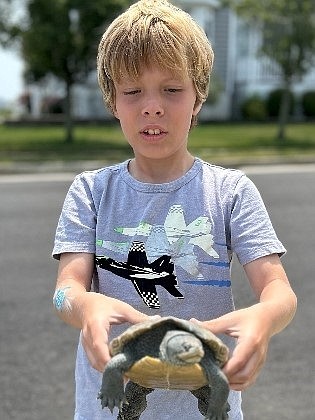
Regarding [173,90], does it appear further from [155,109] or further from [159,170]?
[159,170]

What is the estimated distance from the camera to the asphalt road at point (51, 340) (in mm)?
3377

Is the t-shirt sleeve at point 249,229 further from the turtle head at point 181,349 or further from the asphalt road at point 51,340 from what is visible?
the asphalt road at point 51,340

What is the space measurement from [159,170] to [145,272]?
0.24 meters

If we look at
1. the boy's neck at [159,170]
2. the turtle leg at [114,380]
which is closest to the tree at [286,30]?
the boy's neck at [159,170]

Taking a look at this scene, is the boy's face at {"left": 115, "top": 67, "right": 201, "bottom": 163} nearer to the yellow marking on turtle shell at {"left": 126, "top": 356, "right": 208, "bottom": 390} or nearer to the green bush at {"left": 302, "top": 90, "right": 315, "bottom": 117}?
the yellow marking on turtle shell at {"left": 126, "top": 356, "right": 208, "bottom": 390}

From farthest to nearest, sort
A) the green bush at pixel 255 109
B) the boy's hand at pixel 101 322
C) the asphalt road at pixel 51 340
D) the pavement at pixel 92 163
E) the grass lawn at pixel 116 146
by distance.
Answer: the green bush at pixel 255 109
the grass lawn at pixel 116 146
the pavement at pixel 92 163
the asphalt road at pixel 51 340
the boy's hand at pixel 101 322

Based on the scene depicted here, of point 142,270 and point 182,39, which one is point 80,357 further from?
point 182,39

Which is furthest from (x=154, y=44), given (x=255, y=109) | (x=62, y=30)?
(x=255, y=109)

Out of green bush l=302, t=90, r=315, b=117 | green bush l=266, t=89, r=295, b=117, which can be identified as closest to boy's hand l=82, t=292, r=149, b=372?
green bush l=266, t=89, r=295, b=117

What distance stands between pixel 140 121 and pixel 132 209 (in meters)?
0.24

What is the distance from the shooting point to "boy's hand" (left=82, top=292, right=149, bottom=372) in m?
1.03

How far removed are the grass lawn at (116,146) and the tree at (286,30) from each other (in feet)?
3.89

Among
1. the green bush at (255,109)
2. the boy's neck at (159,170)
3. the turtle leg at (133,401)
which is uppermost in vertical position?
the boy's neck at (159,170)

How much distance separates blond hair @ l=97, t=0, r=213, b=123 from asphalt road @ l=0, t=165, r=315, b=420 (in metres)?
2.38
